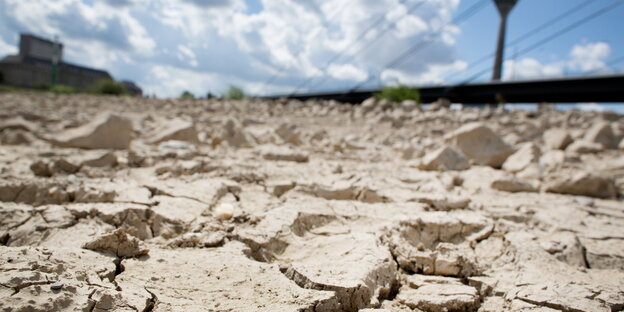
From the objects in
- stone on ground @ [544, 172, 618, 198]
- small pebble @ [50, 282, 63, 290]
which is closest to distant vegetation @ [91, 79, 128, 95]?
stone on ground @ [544, 172, 618, 198]

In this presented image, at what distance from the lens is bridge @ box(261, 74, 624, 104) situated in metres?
9.02

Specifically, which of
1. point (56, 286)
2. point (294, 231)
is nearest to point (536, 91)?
point (294, 231)

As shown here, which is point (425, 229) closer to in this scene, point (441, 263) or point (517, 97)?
point (441, 263)

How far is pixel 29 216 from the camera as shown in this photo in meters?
1.40

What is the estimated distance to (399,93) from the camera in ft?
34.0

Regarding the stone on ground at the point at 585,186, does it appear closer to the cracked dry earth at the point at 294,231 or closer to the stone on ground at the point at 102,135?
the cracked dry earth at the point at 294,231

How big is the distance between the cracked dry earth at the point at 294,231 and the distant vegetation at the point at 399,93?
23.3 ft

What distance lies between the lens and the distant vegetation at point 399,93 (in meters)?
10.1

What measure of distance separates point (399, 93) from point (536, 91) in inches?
147

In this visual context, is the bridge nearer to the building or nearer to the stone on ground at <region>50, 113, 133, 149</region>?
the stone on ground at <region>50, 113, 133, 149</region>

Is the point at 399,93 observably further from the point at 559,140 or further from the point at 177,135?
the point at 177,135

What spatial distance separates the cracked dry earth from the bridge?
752cm

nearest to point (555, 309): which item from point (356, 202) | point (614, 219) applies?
point (356, 202)

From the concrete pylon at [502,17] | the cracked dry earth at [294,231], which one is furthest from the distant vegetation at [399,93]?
the concrete pylon at [502,17]
